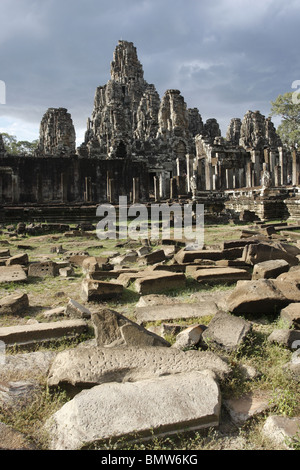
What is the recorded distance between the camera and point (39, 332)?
3.12 metres

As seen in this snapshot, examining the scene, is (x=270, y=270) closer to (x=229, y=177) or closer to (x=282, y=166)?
(x=282, y=166)

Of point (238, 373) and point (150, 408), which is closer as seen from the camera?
point (150, 408)

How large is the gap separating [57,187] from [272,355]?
2166 cm

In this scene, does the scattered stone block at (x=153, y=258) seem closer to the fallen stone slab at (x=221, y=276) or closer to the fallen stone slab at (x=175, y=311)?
the fallen stone slab at (x=221, y=276)

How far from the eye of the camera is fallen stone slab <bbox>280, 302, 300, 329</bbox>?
10.1ft

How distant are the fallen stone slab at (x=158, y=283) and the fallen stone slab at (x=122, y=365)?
215cm

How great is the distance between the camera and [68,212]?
56.0 feet

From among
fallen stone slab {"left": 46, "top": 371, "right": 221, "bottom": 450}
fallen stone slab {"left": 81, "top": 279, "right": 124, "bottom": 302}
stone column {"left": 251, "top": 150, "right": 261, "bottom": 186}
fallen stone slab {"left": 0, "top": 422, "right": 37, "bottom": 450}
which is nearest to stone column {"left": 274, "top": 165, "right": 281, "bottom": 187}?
stone column {"left": 251, "top": 150, "right": 261, "bottom": 186}

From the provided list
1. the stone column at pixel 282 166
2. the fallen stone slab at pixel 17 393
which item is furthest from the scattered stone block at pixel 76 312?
the stone column at pixel 282 166

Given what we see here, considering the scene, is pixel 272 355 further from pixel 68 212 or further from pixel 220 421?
pixel 68 212

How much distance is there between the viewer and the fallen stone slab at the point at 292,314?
3.09 metres

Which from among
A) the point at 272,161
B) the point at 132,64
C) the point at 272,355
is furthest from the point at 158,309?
the point at 132,64

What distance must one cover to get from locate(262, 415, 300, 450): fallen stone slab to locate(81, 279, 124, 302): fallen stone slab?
9.12ft

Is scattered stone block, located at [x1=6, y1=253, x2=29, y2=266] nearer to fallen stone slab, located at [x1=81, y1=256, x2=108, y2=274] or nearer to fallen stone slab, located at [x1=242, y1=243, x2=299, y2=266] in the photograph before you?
fallen stone slab, located at [x1=81, y1=256, x2=108, y2=274]
